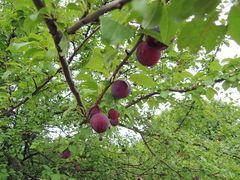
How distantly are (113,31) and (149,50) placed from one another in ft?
0.54

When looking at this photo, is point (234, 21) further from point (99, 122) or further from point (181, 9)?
point (99, 122)

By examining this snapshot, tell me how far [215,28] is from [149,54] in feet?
0.69

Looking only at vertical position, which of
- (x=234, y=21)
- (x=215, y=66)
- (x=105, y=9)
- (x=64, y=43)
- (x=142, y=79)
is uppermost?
(x=215, y=66)

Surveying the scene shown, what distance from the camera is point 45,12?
2.48 ft

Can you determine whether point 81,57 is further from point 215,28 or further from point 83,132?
point 215,28

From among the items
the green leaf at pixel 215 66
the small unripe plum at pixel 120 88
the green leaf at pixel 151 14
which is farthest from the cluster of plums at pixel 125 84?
the green leaf at pixel 215 66

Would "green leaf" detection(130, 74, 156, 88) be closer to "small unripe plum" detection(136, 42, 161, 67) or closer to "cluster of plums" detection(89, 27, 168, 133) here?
"cluster of plums" detection(89, 27, 168, 133)

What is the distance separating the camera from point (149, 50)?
0.75 metres

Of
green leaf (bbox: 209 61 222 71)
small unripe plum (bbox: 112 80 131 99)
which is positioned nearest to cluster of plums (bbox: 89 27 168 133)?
small unripe plum (bbox: 112 80 131 99)

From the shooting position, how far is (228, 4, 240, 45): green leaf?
504 mm

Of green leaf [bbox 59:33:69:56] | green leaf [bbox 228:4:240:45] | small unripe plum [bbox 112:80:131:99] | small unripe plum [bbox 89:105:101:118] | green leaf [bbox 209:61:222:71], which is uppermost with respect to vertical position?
green leaf [bbox 209:61:222:71]

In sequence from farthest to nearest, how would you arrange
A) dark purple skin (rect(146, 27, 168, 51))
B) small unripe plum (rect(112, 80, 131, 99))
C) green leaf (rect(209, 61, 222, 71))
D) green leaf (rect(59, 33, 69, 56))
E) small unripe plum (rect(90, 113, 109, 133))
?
1. green leaf (rect(209, 61, 222, 71))
2. small unripe plum (rect(90, 113, 109, 133))
3. small unripe plum (rect(112, 80, 131, 99))
4. green leaf (rect(59, 33, 69, 56))
5. dark purple skin (rect(146, 27, 168, 51))

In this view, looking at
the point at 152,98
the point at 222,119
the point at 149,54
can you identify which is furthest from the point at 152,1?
the point at 222,119

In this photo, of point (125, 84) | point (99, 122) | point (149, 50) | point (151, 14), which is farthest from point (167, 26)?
point (99, 122)
